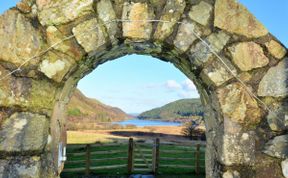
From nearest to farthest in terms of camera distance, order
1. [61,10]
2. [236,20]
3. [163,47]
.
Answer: [61,10] → [236,20] → [163,47]

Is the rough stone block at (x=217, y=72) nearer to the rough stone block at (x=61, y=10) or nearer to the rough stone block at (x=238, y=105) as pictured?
the rough stone block at (x=238, y=105)

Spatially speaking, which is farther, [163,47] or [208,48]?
[163,47]

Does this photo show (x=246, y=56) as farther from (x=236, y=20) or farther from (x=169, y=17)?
(x=169, y=17)

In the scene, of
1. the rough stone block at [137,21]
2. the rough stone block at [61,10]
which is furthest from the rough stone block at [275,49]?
the rough stone block at [61,10]

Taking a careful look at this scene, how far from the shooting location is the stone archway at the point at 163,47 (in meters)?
3.11

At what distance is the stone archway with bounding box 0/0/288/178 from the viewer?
10.2 feet

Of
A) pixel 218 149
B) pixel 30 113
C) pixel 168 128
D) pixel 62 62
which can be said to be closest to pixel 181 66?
pixel 218 149

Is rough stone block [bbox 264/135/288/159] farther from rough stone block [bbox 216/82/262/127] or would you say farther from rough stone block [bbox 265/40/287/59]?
rough stone block [bbox 265/40/287/59]

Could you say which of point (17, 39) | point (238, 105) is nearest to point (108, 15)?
point (17, 39)

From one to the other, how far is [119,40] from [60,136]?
51.4 inches

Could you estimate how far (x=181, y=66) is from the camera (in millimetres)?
3850

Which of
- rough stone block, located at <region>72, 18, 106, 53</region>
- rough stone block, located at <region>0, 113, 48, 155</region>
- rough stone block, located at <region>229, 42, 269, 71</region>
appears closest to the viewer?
rough stone block, located at <region>0, 113, 48, 155</region>

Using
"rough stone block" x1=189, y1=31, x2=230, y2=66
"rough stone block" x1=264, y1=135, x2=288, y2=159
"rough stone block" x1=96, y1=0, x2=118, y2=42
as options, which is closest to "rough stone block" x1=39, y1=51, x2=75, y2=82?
"rough stone block" x1=96, y1=0, x2=118, y2=42

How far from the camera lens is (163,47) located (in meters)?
3.41
